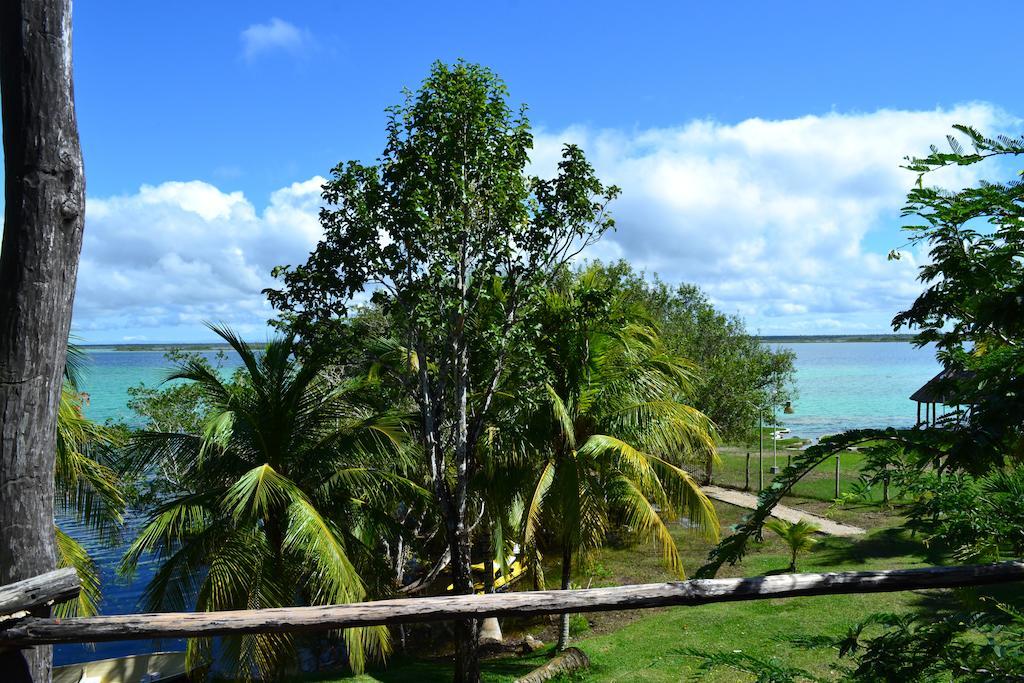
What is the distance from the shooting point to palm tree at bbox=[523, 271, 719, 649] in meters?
12.0

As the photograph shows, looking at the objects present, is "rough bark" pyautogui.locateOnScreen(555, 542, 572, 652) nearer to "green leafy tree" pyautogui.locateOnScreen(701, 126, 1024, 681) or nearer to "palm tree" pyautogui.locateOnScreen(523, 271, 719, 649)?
"palm tree" pyautogui.locateOnScreen(523, 271, 719, 649)

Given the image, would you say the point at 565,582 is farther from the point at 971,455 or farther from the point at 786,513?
the point at 786,513

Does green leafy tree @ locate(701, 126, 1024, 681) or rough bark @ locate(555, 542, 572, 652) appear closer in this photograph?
green leafy tree @ locate(701, 126, 1024, 681)

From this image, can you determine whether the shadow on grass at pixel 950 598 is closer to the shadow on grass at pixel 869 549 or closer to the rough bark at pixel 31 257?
the shadow on grass at pixel 869 549

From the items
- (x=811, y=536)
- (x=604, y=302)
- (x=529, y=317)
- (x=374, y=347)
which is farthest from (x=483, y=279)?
(x=811, y=536)

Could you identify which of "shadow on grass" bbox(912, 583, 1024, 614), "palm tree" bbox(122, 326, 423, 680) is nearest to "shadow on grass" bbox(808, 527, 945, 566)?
"shadow on grass" bbox(912, 583, 1024, 614)

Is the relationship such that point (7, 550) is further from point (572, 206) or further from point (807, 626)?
point (807, 626)

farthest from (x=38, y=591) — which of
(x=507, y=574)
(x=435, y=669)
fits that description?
(x=507, y=574)

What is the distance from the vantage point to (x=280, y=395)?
1050 cm

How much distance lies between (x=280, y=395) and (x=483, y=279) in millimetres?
3348

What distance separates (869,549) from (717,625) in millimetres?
6425

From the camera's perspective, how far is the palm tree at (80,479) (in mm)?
7605

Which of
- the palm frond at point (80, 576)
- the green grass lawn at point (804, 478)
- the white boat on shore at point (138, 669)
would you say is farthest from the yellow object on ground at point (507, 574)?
the palm frond at point (80, 576)

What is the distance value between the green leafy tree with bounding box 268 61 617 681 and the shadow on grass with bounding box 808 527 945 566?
970 cm
